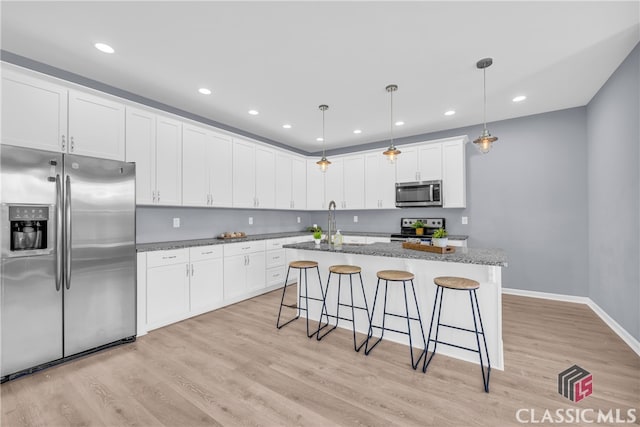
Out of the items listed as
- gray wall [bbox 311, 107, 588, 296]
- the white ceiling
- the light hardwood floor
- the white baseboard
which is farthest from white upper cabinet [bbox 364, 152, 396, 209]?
the light hardwood floor

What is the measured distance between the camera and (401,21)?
7.07ft

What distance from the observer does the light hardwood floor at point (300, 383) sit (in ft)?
5.89

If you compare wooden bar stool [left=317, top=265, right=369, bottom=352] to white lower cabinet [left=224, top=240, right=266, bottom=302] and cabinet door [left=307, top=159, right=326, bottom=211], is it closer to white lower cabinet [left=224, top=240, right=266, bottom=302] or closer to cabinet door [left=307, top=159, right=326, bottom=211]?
white lower cabinet [left=224, top=240, right=266, bottom=302]

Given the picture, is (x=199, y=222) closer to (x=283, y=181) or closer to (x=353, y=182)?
(x=283, y=181)

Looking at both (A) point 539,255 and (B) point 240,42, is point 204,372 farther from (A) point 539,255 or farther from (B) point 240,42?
(A) point 539,255

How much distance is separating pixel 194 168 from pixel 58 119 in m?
1.44

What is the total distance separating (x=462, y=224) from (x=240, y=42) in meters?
4.29

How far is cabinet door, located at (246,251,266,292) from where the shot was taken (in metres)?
4.28

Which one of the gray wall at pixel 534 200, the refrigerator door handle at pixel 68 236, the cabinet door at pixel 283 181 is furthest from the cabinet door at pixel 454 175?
the refrigerator door handle at pixel 68 236

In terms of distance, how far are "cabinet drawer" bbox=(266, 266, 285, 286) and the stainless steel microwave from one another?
2.41m

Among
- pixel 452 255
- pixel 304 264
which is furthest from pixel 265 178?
pixel 452 255

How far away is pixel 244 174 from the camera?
4523 millimetres

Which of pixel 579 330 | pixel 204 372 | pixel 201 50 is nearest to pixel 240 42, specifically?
pixel 201 50

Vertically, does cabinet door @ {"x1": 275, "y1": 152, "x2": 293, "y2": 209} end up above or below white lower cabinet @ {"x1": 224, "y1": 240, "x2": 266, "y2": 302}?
above
